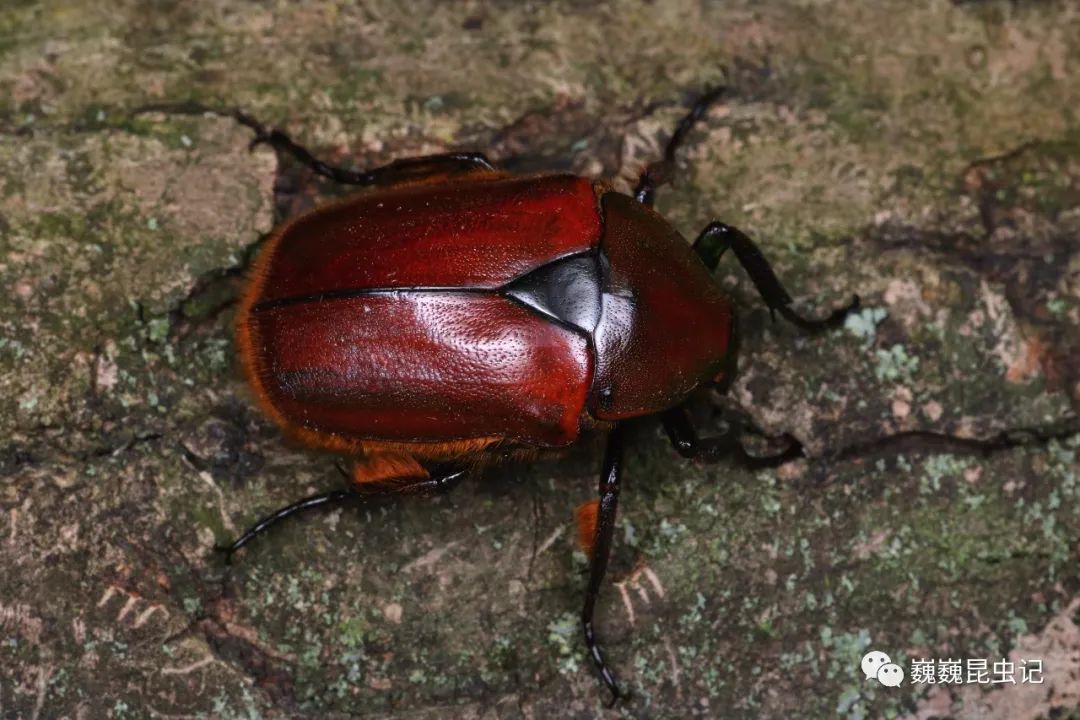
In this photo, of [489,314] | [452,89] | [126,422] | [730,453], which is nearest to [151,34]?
[452,89]

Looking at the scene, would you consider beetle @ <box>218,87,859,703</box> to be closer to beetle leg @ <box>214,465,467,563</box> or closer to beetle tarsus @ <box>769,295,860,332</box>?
beetle leg @ <box>214,465,467,563</box>

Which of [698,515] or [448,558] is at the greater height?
[698,515]

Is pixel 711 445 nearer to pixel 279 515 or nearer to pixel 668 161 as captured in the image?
pixel 668 161

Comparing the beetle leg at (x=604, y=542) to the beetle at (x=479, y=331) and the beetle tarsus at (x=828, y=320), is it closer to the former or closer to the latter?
the beetle at (x=479, y=331)

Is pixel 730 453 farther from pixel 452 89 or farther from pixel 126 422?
pixel 126 422

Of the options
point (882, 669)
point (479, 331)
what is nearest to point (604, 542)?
point (479, 331)

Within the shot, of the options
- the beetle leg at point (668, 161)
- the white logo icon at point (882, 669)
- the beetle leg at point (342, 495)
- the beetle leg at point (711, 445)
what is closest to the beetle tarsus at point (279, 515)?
the beetle leg at point (342, 495)
